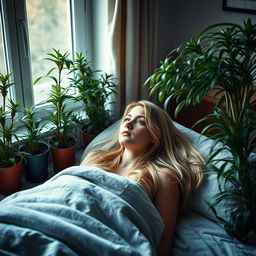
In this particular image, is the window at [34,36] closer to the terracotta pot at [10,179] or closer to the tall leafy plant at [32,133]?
the tall leafy plant at [32,133]

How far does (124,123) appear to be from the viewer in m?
1.88

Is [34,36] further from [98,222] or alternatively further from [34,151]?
[98,222]

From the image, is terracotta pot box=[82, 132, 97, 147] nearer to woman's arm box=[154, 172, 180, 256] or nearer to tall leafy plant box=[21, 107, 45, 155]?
tall leafy plant box=[21, 107, 45, 155]

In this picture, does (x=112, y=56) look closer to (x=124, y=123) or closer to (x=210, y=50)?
(x=124, y=123)

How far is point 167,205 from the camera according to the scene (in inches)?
64.2

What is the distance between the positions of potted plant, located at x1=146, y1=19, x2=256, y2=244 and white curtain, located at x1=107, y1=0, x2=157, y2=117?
0.93 metres

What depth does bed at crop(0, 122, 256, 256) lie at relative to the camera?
1.29 m

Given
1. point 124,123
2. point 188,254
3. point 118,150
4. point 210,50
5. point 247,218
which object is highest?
point 210,50

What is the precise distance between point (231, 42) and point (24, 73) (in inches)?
56.0

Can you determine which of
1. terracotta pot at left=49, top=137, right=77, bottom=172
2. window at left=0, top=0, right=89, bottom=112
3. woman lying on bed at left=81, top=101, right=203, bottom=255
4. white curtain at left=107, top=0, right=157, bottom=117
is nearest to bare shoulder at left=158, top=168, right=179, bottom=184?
woman lying on bed at left=81, top=101, right=203, bottom=255

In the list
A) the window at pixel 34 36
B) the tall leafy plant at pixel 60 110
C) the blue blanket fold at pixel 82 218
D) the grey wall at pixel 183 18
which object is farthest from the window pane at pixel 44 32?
the blue blanket fold at pixel 82 218

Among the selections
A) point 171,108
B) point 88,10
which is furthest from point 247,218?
point 88,10

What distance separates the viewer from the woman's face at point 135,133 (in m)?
1.82

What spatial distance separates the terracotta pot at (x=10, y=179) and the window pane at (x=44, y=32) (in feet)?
1.80
